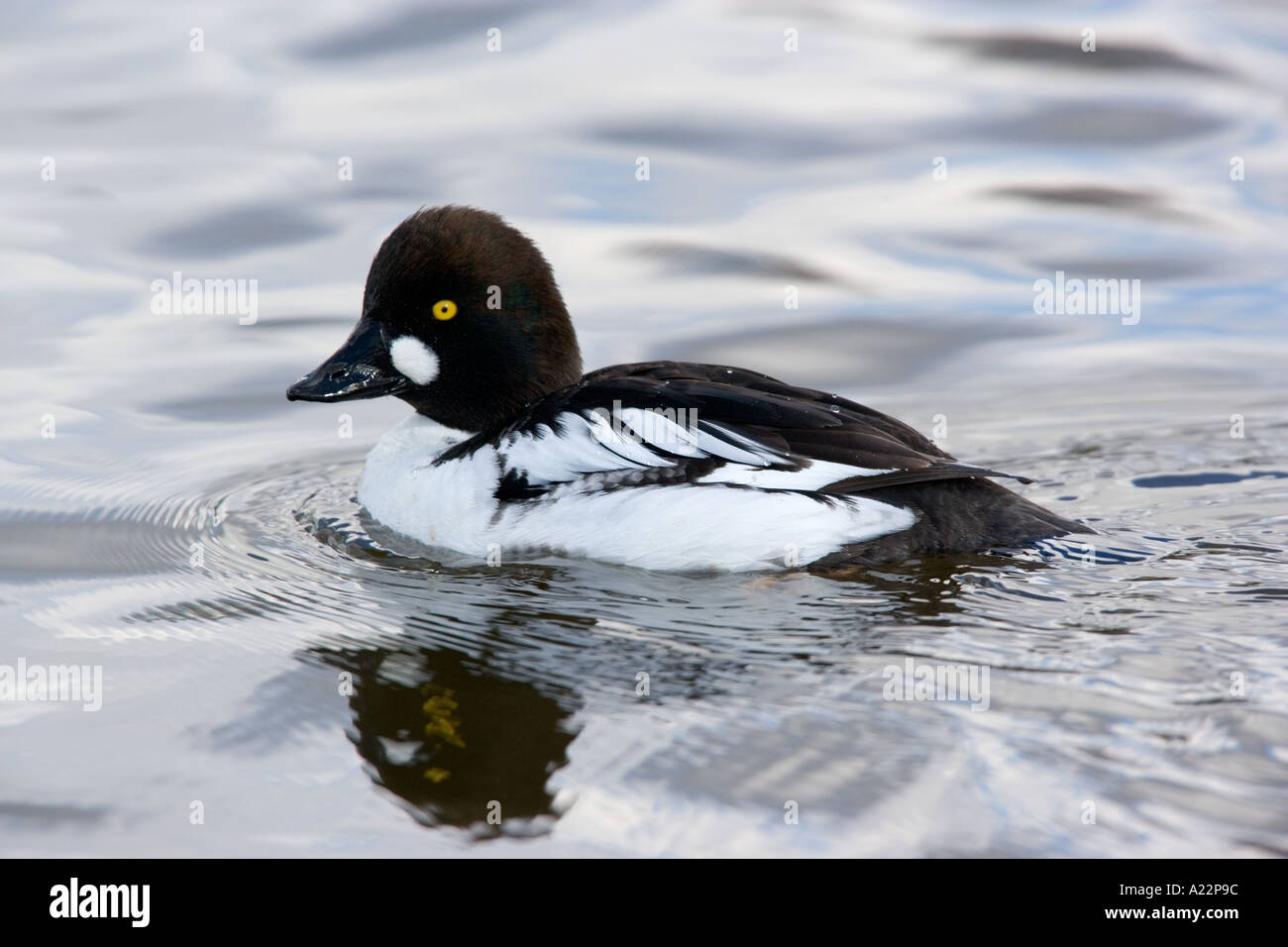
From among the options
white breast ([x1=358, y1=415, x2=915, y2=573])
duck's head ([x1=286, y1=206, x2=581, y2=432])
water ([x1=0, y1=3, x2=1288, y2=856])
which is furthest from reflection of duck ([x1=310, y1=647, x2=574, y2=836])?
duck's head ([x1=286, y1=206, x2=581, y2=432])

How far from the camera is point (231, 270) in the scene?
9.45m

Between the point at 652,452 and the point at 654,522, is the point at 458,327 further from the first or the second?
the point at 654,522

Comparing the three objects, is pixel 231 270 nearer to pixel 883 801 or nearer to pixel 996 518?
pixel 996 518

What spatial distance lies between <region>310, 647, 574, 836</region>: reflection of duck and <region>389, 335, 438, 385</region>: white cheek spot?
148 cm

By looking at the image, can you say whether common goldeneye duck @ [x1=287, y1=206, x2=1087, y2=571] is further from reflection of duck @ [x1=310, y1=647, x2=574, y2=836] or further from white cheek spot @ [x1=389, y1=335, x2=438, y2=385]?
reflection of duck @ [x1=310, y1=647, x2=574, y2=836]

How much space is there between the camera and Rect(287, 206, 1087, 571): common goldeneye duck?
515cm

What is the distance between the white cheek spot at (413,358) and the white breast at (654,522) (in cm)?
49

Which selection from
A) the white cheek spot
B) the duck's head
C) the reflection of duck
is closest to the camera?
the reflection of duck

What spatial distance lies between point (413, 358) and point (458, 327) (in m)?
0.22

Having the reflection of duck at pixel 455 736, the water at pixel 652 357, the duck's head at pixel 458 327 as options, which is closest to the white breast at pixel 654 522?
the water at pixel 652 357

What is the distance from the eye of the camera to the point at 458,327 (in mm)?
5773

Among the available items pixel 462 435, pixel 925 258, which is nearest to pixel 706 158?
pixel 925 258
